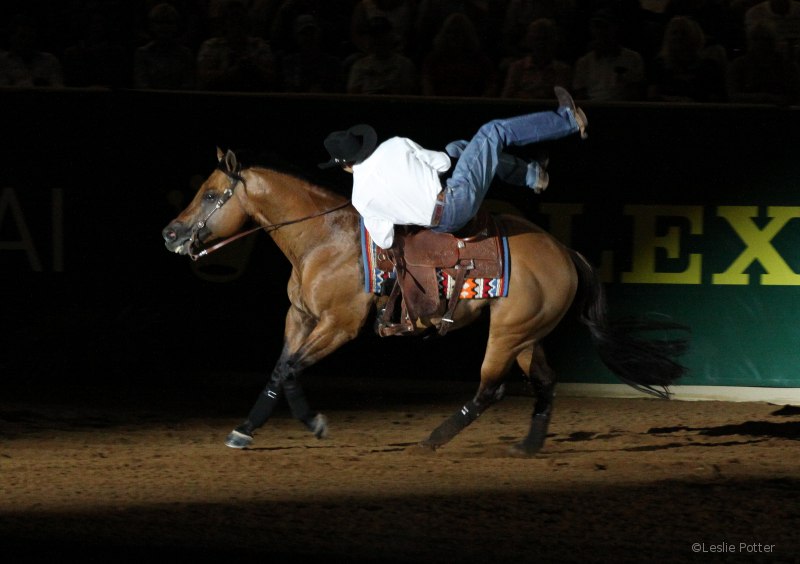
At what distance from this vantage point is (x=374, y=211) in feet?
21.6

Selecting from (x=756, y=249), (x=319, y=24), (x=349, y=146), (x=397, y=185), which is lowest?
(x=756, y=249)

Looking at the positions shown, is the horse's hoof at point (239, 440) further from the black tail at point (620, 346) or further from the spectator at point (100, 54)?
the spectator at point (100, 54)

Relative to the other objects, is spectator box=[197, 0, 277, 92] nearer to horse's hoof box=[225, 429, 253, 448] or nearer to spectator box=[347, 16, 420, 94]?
spectator box=[347, 16, 420, 94]

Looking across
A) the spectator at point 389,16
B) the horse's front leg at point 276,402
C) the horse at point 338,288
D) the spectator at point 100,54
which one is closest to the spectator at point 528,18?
the spectator at point 389,16

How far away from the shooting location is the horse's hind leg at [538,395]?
7191mm

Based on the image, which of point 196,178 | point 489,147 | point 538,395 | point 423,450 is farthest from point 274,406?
point 196,178

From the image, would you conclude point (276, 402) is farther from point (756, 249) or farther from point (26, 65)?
point (756, 249)

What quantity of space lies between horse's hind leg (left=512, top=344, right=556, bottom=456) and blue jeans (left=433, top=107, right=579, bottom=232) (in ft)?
3.11

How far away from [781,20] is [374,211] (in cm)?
435

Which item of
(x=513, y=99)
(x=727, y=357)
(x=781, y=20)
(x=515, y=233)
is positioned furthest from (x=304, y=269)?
(x=781, y=20)

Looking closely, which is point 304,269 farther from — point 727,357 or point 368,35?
point 727,357

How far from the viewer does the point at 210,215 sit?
705 centimetres

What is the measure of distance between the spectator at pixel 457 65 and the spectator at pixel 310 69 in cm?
68

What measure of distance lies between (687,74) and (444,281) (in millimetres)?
3252
